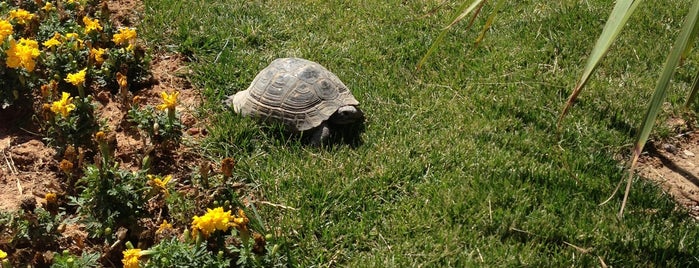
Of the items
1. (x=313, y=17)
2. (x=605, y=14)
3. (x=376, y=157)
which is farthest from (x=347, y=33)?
(x=605, y=14)

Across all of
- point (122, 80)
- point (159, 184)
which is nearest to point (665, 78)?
point (159, 184)

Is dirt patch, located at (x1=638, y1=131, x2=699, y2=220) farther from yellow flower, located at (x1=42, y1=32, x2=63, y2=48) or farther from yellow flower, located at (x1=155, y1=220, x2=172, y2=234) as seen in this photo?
yellow flower, located at (x1=42, y1=32, x2=63, y2=48)

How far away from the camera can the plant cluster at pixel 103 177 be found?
285 cm

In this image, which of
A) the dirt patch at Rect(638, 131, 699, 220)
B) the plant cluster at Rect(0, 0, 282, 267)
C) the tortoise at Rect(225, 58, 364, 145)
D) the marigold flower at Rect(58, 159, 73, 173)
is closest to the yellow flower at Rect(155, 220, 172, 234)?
the plant cluster at Rect(0, 0, 282, 267)

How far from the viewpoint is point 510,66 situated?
450cm

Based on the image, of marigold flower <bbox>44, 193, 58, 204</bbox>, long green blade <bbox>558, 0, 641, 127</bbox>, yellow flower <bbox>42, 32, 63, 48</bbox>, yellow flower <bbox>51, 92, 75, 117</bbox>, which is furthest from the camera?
yellow flower <bbox>42, 32, 63, 48</bbox>

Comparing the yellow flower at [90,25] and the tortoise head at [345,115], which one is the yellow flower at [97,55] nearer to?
the yellow flower at [90,25]

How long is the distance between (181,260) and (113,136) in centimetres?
92

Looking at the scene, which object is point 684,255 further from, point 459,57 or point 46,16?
point 46,16

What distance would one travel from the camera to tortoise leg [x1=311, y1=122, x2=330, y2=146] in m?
3.74

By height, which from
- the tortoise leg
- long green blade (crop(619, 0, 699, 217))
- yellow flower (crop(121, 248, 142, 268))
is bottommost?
yellow flower (crop(121, 248, 142, 268))

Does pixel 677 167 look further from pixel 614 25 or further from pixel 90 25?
pixel 90 25

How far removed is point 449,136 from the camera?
3838mm

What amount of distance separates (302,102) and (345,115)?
0.81 feet
